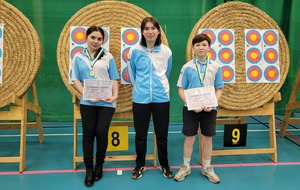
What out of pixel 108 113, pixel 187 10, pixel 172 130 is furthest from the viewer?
pixel 187 10

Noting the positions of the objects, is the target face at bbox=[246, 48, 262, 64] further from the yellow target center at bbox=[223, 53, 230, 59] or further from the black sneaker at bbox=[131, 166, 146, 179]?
the black sneaker at bbox=[131, 166, 146, 179]

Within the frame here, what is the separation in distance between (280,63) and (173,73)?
4.84 ft

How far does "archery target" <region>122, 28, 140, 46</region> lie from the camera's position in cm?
224

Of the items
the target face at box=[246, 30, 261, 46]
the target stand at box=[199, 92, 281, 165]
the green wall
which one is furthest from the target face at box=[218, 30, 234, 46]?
the green wall

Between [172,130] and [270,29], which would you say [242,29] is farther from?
[172,130]

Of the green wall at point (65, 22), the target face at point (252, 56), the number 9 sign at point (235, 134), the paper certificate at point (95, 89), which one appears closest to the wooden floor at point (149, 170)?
the number 9 sign at point (235, 134)

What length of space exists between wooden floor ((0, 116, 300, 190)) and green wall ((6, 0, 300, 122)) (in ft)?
2.35

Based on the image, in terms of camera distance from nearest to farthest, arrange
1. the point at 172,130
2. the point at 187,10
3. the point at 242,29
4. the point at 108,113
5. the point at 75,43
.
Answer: the point at 108,113 → the point at 75,43 → the point at 242,29 → the point at 172,130 → the point at 187,10

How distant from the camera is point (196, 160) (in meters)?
2.42

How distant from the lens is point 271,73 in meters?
2.40

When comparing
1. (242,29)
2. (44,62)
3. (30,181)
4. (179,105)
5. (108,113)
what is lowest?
(30,181)

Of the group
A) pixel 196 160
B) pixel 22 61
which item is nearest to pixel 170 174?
pixel 196 160

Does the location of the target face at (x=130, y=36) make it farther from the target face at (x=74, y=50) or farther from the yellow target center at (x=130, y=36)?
the target face at (x=74, y=50)

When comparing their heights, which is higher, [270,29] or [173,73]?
[270,29]
